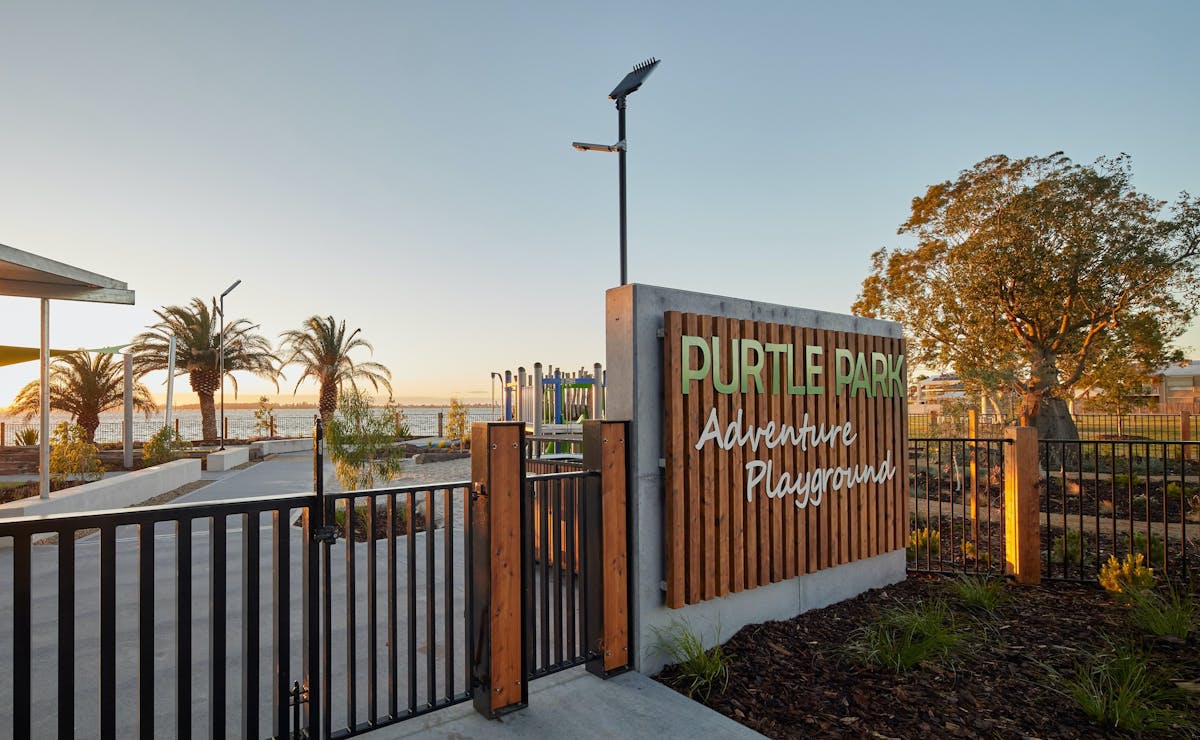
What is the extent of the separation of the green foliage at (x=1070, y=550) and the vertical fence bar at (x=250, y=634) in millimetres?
6527

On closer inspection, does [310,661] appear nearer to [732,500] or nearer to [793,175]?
[732,500]

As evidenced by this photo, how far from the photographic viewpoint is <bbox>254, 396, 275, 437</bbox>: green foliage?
27000 millimetres

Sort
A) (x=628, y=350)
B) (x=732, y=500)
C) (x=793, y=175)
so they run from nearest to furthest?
(x=628, y=350) → (x=732, y=500) → (x=793, y=175)

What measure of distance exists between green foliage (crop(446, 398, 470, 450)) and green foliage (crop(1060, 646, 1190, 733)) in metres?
20.5

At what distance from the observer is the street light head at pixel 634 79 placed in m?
6.88

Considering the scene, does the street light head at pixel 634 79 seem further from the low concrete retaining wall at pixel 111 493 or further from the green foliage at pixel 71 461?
the green foliage at pixel 71 461

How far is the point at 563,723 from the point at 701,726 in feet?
2.28

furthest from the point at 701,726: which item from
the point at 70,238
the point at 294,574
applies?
the point at 70,238

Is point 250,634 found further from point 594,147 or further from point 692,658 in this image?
point 594,147

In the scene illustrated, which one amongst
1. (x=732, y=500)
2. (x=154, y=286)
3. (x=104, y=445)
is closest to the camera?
Result: (x=732, y=500)

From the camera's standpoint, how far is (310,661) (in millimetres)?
2629

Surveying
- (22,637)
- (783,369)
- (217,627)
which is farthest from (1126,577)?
(22,637)

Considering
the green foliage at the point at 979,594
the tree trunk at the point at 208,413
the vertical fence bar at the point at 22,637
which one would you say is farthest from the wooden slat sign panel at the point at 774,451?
the tree trunk at the point at 208,413

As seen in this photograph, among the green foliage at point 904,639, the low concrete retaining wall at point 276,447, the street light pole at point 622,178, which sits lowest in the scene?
the low concrete retaining wall at point 276,447
